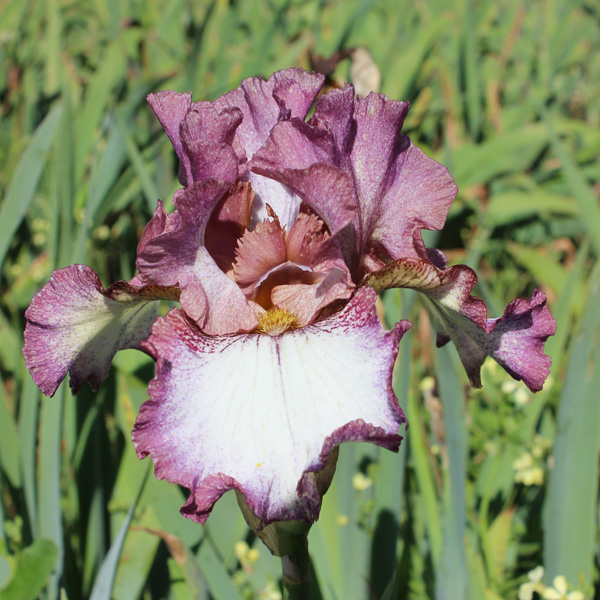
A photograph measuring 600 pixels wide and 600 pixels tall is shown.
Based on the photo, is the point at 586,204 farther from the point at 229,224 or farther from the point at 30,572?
the point at 30,572

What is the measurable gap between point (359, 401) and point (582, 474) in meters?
0.69

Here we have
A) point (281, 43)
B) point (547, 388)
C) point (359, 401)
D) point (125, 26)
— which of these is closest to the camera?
point (359, 401)

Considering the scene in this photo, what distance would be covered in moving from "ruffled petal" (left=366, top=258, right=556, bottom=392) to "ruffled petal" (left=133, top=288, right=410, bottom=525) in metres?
0.07

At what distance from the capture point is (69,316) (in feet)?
2.41

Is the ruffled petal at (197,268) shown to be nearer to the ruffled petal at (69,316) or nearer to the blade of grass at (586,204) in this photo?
the ruffled petal at (69,316)

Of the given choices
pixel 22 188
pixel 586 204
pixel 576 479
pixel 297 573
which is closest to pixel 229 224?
pixel 297 573

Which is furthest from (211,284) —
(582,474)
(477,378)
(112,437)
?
(112,437)

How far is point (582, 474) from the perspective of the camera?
1132 millimetres

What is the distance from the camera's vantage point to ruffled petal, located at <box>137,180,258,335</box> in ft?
2.20

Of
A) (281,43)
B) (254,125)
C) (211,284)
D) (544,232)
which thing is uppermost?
(254,125)

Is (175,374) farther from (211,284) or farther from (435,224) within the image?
(435,224)

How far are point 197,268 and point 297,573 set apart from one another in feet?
1.17

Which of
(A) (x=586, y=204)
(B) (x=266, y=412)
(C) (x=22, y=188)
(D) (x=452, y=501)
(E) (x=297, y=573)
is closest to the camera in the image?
(B) (x=266, y=412)

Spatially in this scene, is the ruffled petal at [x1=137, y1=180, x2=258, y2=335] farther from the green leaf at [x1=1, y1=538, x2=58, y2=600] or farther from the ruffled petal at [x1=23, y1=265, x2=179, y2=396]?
the green leaf at [x1=1, y1=538, x2=58, y2=600]
